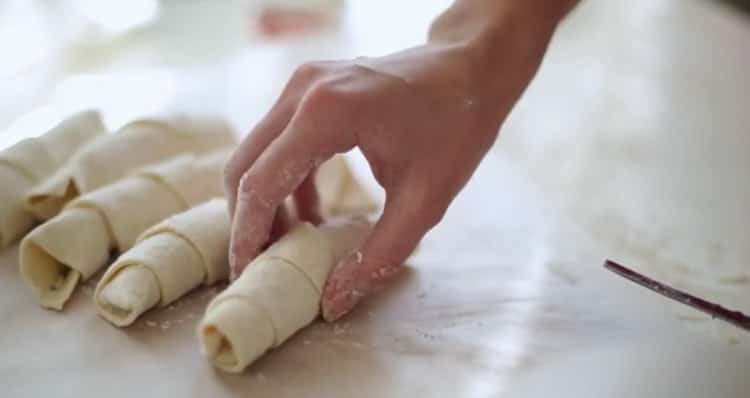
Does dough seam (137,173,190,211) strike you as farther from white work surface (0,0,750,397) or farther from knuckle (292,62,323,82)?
knuckle (292,62,323,82)

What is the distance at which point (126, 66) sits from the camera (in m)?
2.21

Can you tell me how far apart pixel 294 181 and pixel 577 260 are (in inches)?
24.2

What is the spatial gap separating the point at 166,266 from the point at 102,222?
0.57 ft

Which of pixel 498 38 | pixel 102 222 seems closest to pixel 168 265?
pixel 102 222

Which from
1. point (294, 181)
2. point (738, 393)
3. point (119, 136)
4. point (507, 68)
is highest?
point (507, 68)

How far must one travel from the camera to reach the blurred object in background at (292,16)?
248 cm

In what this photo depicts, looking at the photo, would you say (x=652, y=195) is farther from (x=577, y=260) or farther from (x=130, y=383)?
(x=130, y=383)

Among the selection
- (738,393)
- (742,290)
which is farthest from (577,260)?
(738,393)

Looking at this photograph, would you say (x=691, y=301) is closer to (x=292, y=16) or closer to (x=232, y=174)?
(x=232, y=174)

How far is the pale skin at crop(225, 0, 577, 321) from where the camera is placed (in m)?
1.25

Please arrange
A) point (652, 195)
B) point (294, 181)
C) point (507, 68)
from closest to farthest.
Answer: point (294, 181), point (507, 68), point (652, 195)

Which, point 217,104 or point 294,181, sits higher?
point 294,181

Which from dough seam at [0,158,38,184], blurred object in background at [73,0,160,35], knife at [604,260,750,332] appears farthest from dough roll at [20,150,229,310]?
A: blurred object in background at [73,0,160,35]

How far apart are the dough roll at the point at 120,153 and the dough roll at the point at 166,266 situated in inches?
8.4
